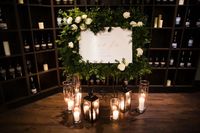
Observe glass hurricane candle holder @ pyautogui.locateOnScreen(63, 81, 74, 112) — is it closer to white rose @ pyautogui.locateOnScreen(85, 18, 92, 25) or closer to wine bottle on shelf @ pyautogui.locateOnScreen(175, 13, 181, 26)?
white rose @ pyautogui.locateOnScreen(85, 18, 92, 25)

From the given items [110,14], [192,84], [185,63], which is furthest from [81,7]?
[192,84]

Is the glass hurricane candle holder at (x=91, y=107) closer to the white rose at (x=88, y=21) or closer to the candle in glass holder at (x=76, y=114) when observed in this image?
the candle in glass holder at (x=76, y=114)

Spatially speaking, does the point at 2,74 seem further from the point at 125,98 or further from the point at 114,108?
the point at 125,98

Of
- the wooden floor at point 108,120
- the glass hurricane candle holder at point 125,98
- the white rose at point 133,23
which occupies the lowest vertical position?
the wooden floor at point 108,120

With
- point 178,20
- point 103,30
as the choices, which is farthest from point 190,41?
point 103,30

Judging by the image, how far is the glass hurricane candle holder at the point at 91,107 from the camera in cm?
199

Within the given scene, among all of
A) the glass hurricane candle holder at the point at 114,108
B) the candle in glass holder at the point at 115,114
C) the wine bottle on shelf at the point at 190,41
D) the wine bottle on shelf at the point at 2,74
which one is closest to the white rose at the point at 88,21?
the glass hurricane candle holder at the point at 114,108

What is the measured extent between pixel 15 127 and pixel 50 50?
4.15ft

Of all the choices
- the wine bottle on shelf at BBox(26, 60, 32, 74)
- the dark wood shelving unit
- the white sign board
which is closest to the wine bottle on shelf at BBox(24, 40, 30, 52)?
the dark wood shelving unit

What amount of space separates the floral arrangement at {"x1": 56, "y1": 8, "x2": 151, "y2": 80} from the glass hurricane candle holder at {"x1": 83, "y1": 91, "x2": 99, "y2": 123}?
0.28m

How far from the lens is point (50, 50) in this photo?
2.86 metres

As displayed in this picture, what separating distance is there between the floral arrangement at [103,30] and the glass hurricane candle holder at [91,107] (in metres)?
0.28

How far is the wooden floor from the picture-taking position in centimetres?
209

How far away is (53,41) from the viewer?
2908 mm
